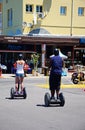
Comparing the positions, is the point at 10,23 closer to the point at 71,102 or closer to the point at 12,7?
the point at 12,7

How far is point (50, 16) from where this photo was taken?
226ft

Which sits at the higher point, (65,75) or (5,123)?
(5,123)

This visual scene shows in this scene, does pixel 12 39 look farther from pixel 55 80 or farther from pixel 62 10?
pixel 55 80

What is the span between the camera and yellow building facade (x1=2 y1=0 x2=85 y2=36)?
67.6 meters

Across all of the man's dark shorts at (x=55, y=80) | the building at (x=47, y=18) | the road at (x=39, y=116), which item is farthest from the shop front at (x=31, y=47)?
the man's dark shorts at (x=55, y=80)

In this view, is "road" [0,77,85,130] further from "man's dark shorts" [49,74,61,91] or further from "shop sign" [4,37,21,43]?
"shop sign" [4,37,21,43]

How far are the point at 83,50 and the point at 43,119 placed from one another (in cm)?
4008

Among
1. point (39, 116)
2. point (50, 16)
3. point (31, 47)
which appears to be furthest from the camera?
point (50, 16)

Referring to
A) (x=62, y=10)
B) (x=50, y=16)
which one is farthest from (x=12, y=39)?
(x=62, y=10)

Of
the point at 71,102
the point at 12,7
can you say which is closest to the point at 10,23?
the point at 12,7

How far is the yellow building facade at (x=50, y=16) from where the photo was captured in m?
67.6

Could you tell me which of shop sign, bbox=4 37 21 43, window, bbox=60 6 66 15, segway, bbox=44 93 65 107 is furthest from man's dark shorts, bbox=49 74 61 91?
window, bbox=60 6 66 15

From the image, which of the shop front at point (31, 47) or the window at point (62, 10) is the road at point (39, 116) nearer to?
the shop front at point (31, 47)

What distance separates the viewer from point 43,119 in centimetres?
1361
